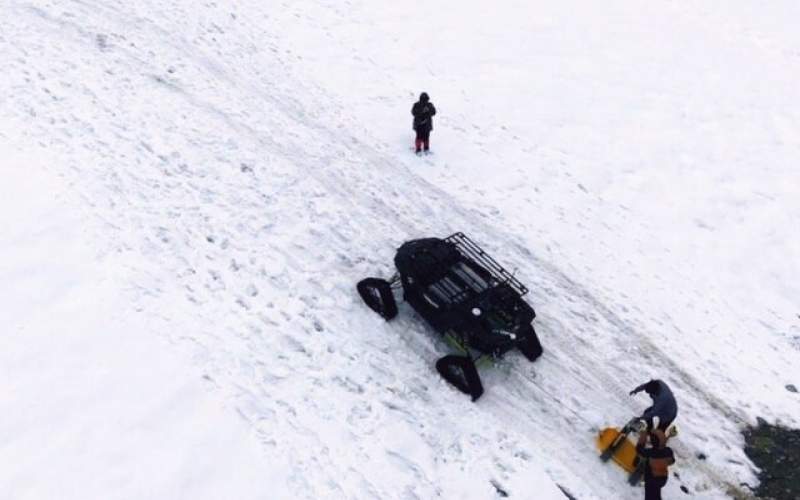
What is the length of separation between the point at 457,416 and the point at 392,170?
715cm

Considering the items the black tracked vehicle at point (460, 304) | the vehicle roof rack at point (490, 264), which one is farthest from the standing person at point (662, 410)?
the vehicle roof rack at point (490, 264)

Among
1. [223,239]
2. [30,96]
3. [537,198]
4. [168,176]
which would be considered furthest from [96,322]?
[537,198]

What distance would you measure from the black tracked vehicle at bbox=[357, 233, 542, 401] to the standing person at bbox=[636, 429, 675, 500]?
2486 millimetres

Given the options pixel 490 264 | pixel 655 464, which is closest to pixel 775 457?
pixel 655 464

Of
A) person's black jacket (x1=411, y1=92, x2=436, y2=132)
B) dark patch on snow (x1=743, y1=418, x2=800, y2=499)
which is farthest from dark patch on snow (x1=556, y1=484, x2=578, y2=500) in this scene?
person's black jacket (x1=411, y1=92, x2=436, y2=132)

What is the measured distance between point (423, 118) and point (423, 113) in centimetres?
13

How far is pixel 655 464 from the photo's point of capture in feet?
30.8

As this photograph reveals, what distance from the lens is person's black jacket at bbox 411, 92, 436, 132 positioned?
16.0 m

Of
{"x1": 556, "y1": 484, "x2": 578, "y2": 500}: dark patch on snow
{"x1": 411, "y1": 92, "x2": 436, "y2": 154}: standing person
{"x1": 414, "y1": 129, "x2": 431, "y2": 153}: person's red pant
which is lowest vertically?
{"x1": 556, "y1": 484, "x2": 578, "y2": 500}: dark patch on snow

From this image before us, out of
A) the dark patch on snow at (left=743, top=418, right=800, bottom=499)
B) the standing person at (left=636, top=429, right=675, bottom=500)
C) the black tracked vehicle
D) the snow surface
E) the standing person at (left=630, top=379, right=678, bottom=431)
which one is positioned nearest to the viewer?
the standing person at (left=636, top=429, right=675, bottom=500)

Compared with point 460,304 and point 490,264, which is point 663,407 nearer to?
point 460,304

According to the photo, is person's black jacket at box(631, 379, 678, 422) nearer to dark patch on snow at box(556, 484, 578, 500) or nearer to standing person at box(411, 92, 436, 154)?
dark patch on snow at box(556, 484, 578, 500)

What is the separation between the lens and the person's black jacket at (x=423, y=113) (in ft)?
52.4

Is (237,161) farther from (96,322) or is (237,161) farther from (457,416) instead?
(457,416)
